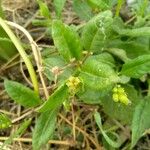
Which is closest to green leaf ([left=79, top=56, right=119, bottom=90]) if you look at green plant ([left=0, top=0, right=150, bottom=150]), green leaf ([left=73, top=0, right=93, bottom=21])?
green plant ([left=0, top=0, right=150, bottom=150])

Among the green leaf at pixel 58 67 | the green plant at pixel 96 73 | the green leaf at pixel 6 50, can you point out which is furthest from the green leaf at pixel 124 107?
the green leaf at pixel 6 50

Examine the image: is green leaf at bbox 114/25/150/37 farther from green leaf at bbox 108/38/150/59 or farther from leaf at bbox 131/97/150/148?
leaf at bbox 131/97/150/148

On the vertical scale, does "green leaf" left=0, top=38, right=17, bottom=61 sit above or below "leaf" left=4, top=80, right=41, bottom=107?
above

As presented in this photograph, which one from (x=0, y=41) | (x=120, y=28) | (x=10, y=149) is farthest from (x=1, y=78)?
(x=120, y=28)

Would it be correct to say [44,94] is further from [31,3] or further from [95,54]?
[31,3]

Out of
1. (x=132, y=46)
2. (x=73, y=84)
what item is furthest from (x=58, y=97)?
(x=132, y=46)
